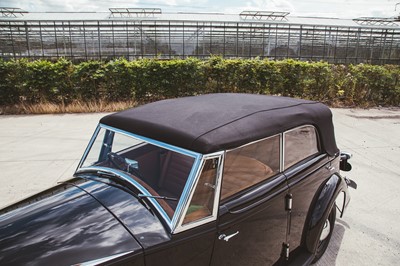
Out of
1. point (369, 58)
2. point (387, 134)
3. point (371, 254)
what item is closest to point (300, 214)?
point (371, 254)

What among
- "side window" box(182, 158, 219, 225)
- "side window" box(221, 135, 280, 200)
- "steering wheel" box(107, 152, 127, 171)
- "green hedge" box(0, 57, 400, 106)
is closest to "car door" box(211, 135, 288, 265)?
"side window" box(221, 135, 280, 200)

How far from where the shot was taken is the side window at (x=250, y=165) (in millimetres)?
2094

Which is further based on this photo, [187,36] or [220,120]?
[187,36]

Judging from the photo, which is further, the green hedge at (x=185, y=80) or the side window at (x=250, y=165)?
the green hedge at (x=185, y=80)

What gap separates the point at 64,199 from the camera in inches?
82.7

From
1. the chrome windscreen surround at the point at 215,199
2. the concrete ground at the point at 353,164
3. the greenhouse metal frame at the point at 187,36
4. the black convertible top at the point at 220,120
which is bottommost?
the concrete ground at the point at 353,164

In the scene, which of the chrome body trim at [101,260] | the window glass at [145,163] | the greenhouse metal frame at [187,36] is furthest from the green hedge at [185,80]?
the greenhouse metal frame at [187,36]

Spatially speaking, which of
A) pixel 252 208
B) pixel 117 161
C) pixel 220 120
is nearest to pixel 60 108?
pixel 117 161

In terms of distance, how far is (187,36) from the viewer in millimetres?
23719

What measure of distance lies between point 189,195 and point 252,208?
1.86 ft

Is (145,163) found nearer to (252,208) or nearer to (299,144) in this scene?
(252,208)

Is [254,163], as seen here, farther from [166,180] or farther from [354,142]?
[354,142]

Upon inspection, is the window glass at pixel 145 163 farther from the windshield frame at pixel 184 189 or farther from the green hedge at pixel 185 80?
the green hedge at pixel 185 80

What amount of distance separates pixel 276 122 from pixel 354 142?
5305mm
